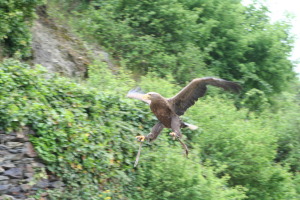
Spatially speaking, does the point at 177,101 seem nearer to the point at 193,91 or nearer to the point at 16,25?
the point at 193,91

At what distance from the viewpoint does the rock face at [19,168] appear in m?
8.43

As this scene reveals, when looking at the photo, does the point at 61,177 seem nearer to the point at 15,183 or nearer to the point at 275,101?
the point at 15,183

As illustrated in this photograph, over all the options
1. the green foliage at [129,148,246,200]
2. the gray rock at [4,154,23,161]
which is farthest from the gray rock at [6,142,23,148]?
the green foliage at [129,148,246,200]

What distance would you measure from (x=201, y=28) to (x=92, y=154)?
27.7ft

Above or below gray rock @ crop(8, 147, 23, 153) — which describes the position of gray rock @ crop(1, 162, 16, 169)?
below

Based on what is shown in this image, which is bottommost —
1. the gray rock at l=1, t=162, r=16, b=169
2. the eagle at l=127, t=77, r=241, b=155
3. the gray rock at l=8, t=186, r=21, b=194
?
the gray rock at l=8, t=186, r=21, b=194

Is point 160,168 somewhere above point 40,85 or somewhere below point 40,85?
below

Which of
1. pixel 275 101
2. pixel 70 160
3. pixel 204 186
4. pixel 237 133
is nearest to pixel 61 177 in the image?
pixel 70 160

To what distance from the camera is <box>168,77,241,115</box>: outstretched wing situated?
785 cm

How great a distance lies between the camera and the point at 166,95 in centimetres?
1234

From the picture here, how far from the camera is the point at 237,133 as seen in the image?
40.7ft

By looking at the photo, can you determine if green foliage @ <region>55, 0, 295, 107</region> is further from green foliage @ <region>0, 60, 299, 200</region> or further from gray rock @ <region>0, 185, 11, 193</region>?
gray rock @ <region>0, 185, 11, 193</region>

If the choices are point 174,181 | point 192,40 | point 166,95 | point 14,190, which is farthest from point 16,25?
point 192,40

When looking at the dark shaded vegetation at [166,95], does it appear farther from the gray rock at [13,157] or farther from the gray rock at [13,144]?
the gray rock at [13,157]
